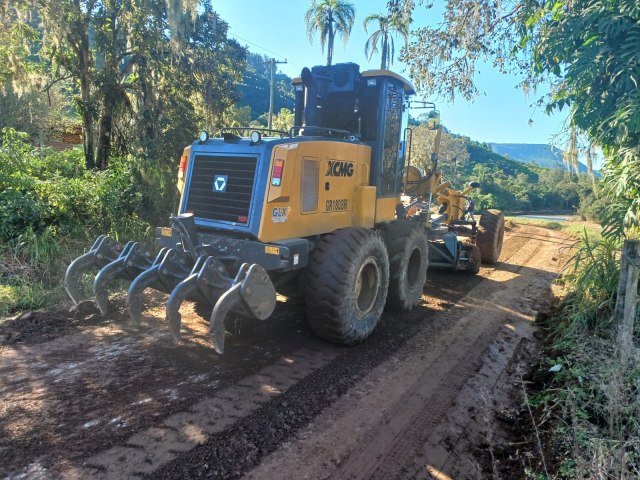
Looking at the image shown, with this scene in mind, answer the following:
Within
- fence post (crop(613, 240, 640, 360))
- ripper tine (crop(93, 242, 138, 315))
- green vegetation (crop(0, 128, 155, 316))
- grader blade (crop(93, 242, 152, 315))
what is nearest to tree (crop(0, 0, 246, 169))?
green vegetation (crop(0, 128, 155, 316))

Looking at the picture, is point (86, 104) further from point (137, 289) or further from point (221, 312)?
point (221, 312)

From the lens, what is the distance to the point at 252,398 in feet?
12.8

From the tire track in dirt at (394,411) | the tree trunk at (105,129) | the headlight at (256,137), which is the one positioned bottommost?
the tire track in dirt at (394,411)

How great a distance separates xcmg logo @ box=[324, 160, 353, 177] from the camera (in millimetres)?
5188

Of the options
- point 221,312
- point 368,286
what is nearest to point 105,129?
point 368,286

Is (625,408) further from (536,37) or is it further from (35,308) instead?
(35,308)

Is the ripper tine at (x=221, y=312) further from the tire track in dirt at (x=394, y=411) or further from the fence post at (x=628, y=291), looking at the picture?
the fence post at (x=628, y=291)

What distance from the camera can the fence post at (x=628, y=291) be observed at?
4.34 m

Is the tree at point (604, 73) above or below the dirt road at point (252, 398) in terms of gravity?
above

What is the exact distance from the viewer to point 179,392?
12.8ft

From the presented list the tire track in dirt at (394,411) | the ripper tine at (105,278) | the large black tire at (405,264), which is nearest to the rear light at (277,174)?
the ripper tine at (105,278)

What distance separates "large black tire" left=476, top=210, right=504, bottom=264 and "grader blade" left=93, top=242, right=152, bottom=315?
791 cm

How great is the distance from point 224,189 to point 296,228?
91 cm

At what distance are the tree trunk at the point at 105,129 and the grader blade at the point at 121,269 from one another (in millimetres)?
7097
